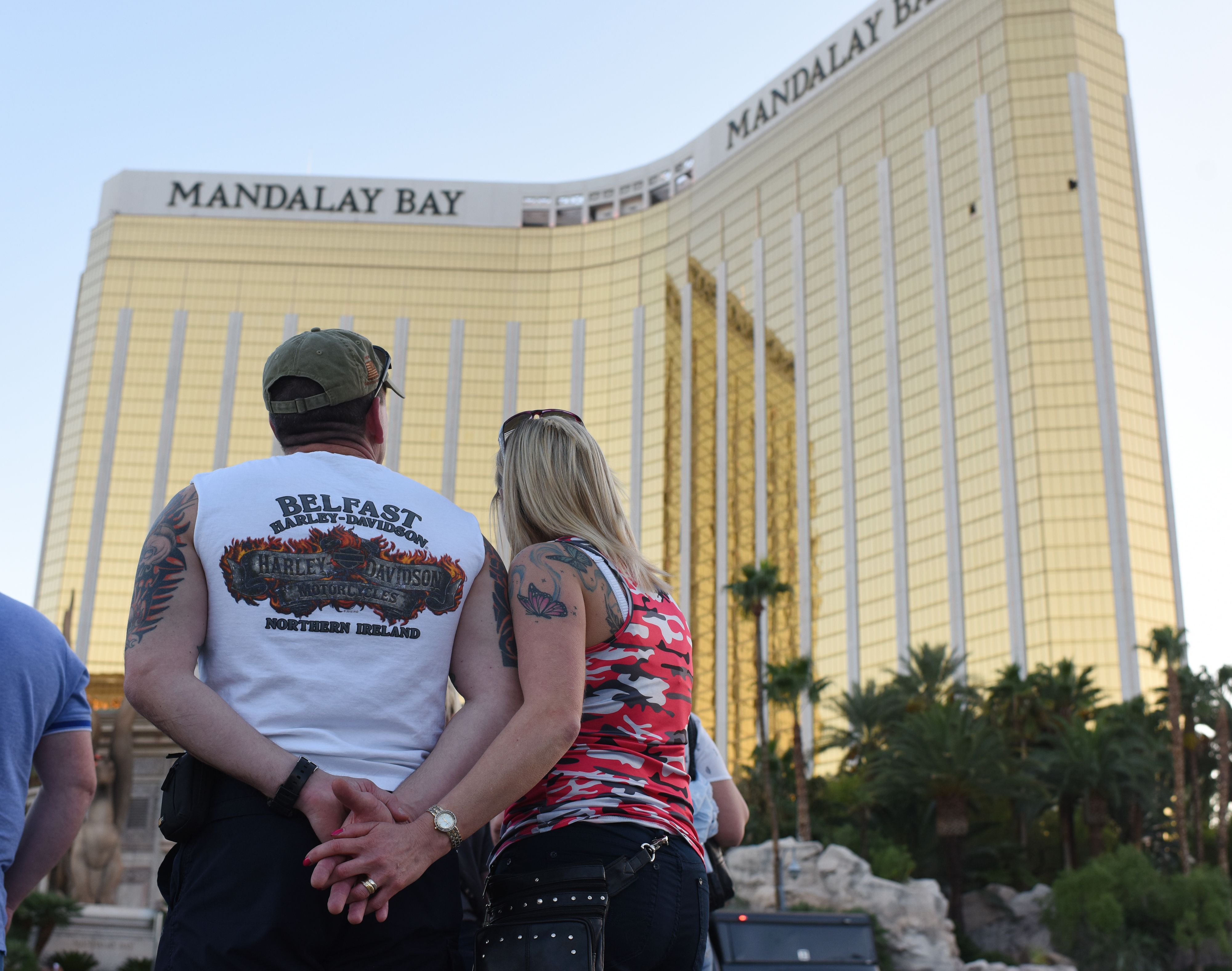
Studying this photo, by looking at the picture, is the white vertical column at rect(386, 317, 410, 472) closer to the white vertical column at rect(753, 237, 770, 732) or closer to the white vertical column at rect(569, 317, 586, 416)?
the white vertical column at rect(569, 317, 586, 416)

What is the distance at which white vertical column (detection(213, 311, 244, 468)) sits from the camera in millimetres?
93938

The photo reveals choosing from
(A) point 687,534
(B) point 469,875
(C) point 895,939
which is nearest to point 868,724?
(C) point 895,939

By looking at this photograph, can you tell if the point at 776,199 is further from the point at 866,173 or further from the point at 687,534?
the point at 687,534

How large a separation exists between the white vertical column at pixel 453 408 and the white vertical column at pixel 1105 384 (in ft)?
159

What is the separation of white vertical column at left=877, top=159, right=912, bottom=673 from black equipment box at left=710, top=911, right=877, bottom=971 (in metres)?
52.0

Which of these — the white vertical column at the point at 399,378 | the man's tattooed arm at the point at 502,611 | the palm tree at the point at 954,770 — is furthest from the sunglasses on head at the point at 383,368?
the white vertical column at the point at 399,378

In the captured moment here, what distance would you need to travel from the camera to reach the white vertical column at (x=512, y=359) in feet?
319

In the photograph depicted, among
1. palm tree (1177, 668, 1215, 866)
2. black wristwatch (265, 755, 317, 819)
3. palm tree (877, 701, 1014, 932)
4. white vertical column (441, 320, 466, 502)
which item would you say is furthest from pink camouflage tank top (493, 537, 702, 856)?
white vertical column (441, 320, 466, 502)

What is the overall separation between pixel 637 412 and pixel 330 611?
298ft

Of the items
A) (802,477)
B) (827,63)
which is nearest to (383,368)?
(802,477)

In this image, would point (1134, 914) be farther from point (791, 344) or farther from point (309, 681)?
point (791, 344)

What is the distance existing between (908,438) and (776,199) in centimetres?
2470

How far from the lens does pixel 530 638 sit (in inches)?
114

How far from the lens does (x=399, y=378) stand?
9112 cm
